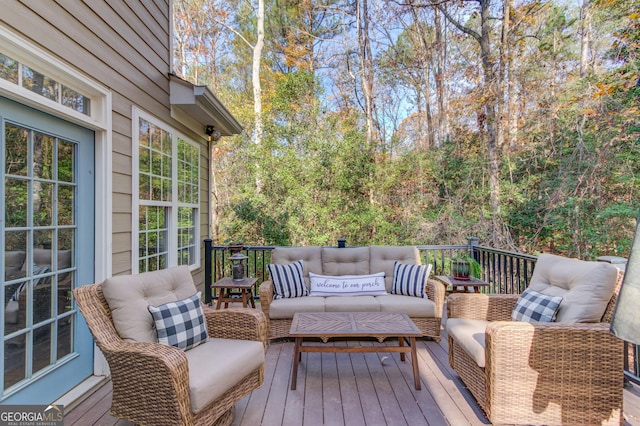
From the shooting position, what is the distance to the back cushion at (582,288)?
2072 millimetres

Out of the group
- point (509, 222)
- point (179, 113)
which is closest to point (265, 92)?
point (179, 113)

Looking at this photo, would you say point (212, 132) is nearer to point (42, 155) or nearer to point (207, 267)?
point (207, 267)

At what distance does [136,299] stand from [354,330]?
1.53 meters

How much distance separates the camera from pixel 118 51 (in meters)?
2.79

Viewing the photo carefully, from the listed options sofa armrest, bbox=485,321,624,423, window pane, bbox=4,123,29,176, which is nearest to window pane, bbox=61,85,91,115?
window pane, bbox=4,123,29,176

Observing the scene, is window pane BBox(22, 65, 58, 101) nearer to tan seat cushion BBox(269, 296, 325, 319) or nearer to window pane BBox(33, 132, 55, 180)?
window pane BBox(33, 132, 55, 180)

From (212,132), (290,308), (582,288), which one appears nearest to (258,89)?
(212,132)

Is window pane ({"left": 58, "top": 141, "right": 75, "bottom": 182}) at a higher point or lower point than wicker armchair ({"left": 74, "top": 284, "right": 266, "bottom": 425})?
higher

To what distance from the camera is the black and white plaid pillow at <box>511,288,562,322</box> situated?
2.21 m

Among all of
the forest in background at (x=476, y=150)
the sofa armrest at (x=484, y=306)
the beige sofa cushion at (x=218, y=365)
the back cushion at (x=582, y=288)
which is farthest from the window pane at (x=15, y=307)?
the forest in background at (x=476, y=150)

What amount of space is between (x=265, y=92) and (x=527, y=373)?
933 cm

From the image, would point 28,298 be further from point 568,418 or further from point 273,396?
point 568,418

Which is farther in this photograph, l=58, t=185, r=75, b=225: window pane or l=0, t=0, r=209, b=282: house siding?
l=58, t=185, r=75, b=225: window pane

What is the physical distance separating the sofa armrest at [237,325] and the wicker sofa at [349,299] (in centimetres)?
104
